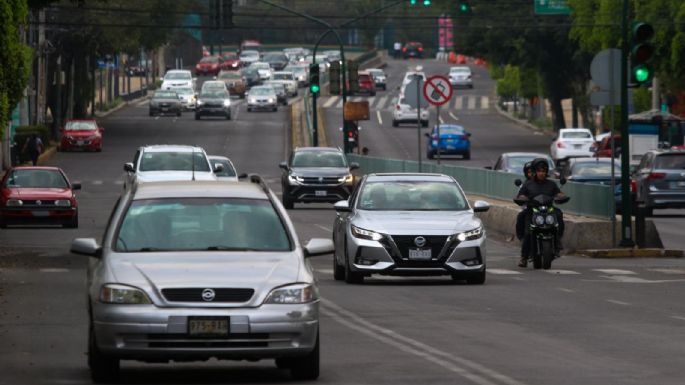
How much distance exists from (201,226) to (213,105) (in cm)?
8743

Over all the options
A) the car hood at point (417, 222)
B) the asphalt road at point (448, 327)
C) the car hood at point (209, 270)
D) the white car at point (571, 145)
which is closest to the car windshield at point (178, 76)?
the white car at point (571, 145)

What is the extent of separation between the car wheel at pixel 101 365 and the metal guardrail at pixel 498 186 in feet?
61.0

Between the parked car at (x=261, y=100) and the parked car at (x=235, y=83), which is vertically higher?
the parked car at (x=235, y=83)

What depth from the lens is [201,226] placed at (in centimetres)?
1368

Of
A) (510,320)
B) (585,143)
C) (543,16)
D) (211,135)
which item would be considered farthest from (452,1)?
(510,320)

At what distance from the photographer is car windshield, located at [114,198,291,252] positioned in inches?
529

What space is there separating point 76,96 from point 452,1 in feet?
67.7

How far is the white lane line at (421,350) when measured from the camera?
1338 centimetres

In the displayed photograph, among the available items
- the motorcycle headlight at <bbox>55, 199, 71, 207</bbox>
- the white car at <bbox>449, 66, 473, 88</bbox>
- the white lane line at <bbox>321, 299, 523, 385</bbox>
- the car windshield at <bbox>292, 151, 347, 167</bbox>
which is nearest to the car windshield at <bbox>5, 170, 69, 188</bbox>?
the motorcycle headlight at <bbox>55, 199, 71, 207</bbox>

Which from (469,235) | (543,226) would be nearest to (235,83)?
(543,226)

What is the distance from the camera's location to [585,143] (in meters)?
73.0

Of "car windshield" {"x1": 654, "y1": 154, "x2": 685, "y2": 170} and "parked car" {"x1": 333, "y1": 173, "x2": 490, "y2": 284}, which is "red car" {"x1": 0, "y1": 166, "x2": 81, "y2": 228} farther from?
"parked car" {"x1": 333, "y1": 173, "x2": 490, "y2": 284}

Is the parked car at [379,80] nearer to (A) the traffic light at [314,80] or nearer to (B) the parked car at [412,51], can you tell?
(B) the parked car at [412,51]

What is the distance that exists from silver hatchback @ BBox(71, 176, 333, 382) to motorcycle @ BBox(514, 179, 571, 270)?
42.9ft
